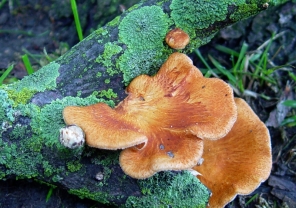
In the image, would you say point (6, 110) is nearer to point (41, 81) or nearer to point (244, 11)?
point (41, 81)

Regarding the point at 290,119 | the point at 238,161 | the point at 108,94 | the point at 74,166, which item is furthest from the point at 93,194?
the point at 290,119

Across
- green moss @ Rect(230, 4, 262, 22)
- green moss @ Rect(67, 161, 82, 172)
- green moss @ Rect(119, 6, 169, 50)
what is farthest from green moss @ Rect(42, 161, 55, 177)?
green moss @ Rect(230, 4, 262, 22)

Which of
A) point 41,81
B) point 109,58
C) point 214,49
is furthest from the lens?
point 214,49

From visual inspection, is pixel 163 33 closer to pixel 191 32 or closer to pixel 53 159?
pixel 191 32

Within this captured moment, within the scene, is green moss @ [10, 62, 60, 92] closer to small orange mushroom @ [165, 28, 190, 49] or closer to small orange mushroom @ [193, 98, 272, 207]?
small orange mushroom @ [165, 28, 190, 49]

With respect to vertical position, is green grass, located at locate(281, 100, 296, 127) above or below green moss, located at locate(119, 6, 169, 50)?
below

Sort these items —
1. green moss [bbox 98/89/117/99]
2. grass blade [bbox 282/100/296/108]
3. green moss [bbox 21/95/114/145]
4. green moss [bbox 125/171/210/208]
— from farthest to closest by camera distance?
grass blade [bbox 282/100/296/108] < green moss [bbox 98/89/117/99] < green moss [bbox 125/171/210/208] < green moss [bbox 21/95/114/145]

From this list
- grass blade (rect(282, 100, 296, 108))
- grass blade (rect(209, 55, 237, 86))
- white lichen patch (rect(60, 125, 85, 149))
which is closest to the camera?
white lichen patch (rect(60, 125, 85, 149))

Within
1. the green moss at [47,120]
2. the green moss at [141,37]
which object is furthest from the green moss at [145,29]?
the green moss at [47,120]

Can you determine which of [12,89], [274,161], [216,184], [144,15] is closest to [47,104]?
[12,89]
